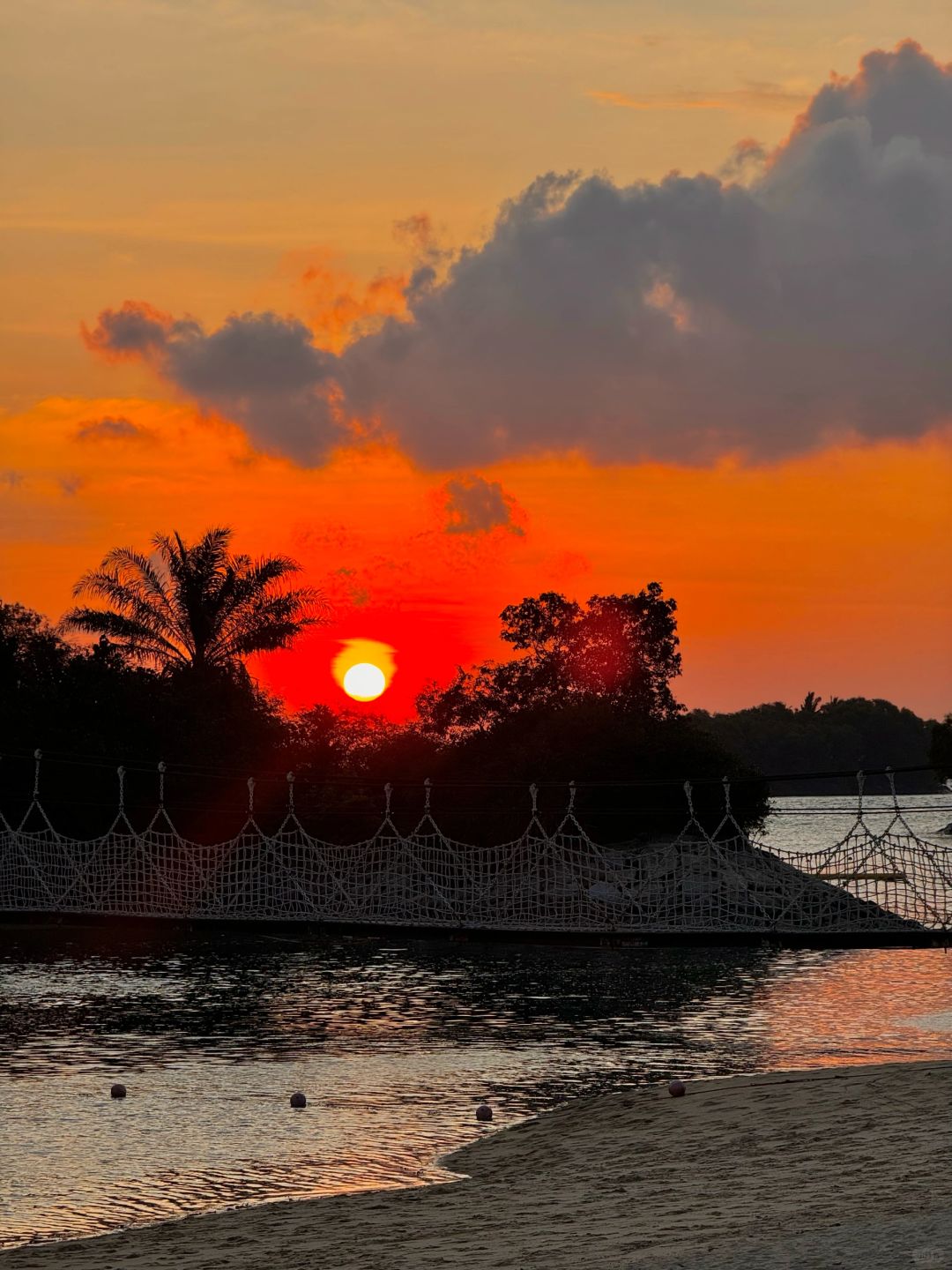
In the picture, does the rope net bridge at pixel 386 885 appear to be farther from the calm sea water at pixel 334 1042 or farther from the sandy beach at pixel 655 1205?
the sandy beach at pixel 655 1205

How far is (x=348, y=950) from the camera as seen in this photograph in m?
26.7

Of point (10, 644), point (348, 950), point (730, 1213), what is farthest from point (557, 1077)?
point (10, 644)

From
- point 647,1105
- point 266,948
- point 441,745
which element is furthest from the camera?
point 441,745

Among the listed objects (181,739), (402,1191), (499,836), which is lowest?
(402,1191)

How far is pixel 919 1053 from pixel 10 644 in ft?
90.6

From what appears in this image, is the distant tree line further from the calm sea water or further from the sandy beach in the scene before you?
the sandy beach

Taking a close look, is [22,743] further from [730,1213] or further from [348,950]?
[730,1213]

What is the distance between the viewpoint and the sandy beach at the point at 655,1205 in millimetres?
6926

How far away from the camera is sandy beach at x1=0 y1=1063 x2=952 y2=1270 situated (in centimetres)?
693

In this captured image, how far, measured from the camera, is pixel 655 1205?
820 centimetres

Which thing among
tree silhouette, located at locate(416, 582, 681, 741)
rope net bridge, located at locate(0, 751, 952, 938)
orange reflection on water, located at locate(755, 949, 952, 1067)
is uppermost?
tree silhouette, located at locate(416, 582, 681, 741)

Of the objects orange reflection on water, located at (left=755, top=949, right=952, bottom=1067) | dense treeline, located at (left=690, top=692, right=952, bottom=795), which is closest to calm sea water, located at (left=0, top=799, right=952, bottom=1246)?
orange reflection on water, located at (left=755, top=949, right=952, bottom=1067)

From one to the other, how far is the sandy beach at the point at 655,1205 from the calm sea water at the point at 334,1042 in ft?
2.06

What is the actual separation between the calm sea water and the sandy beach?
629mm
